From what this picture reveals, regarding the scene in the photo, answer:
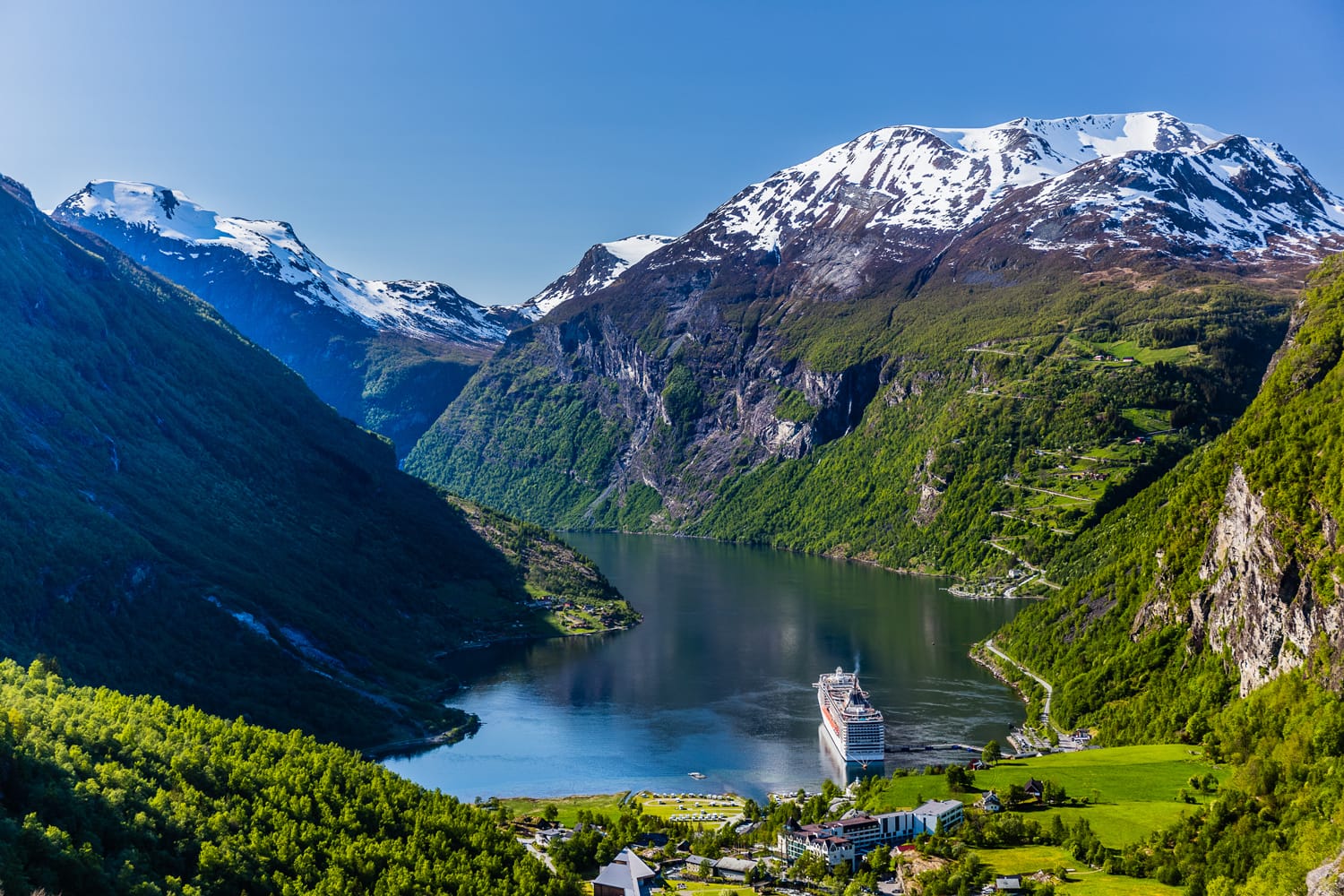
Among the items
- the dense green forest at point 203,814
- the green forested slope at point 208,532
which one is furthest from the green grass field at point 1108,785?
the green forested slope at point 208,532

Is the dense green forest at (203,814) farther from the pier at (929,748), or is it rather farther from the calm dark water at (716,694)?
the pier at (929,748)

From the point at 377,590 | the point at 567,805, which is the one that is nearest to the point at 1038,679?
the point at 567,805

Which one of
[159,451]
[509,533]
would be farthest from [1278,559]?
[509,533]

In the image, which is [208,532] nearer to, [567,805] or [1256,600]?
[567,805]

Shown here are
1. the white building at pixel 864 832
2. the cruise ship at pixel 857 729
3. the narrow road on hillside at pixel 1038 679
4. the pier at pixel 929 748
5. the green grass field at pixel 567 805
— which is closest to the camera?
the white building at pixel 864 832

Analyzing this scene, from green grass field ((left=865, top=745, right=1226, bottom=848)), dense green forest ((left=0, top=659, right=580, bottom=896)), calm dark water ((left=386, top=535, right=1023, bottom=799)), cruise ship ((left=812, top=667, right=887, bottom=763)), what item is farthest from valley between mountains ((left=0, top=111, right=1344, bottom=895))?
cruise ship ((left=812, top=667, right=887, bottom=763))
